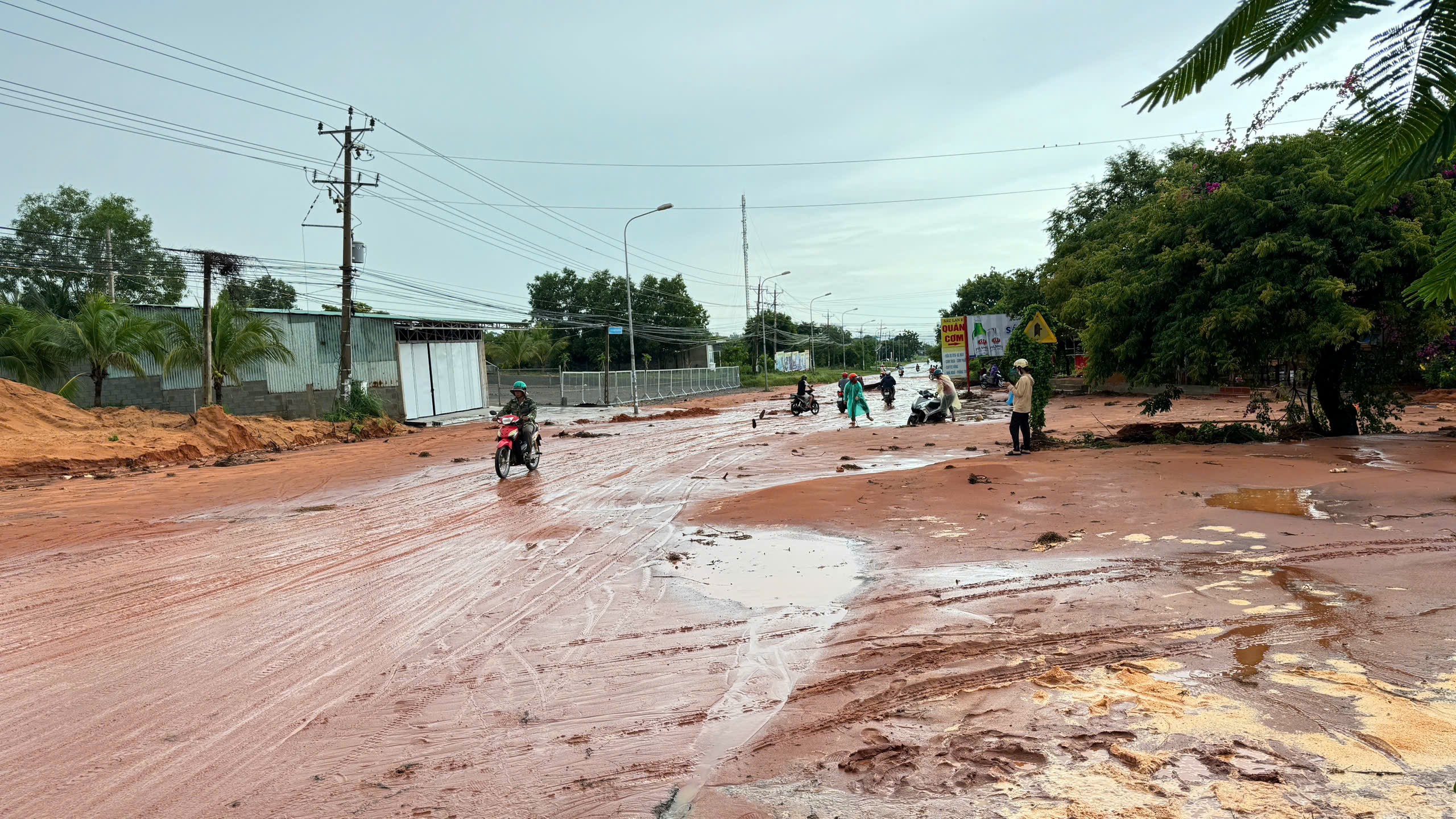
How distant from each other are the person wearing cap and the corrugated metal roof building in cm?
2473

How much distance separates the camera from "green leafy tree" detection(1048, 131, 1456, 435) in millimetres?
12398

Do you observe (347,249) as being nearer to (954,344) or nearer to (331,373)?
(331,373)

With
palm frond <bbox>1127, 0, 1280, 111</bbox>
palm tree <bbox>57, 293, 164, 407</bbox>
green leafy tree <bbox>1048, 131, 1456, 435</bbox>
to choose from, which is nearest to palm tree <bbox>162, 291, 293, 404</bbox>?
palm tree <bbox>57, 293, 164, 407</bbox>

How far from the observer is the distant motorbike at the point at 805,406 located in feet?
103

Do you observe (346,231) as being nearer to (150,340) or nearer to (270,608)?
(150,340)

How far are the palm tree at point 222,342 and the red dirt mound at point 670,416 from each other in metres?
12.1

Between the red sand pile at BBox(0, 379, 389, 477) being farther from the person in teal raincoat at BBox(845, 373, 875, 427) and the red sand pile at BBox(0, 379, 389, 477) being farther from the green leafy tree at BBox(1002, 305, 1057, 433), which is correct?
the green leafy tree at BBox(1002, 305, 1057, 433)

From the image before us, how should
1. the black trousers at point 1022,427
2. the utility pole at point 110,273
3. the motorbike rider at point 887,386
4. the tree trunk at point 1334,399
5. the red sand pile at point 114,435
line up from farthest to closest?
the utility pole at point 110,273
the motorbike rider at point 887,386
the red sand pile at point 114,435
the black trousers at point 1022,427
the tree trunk at point 1334,399

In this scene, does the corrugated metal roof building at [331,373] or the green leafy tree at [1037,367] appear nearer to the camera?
the green leafy tree at [1037,367]

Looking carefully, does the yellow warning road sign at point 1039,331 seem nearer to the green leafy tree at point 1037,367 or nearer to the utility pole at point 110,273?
the green leafy tree at point 1037,367

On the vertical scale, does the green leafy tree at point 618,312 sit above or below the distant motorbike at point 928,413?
above

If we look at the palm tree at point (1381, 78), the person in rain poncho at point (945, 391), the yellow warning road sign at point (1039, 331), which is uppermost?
the yellow warning road sign at point (1039, 331)

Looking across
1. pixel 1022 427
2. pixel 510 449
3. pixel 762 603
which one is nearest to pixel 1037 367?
pixel 1022 427

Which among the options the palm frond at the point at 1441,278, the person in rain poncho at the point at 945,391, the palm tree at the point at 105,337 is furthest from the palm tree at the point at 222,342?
the palm frond at the point at 1441,278
